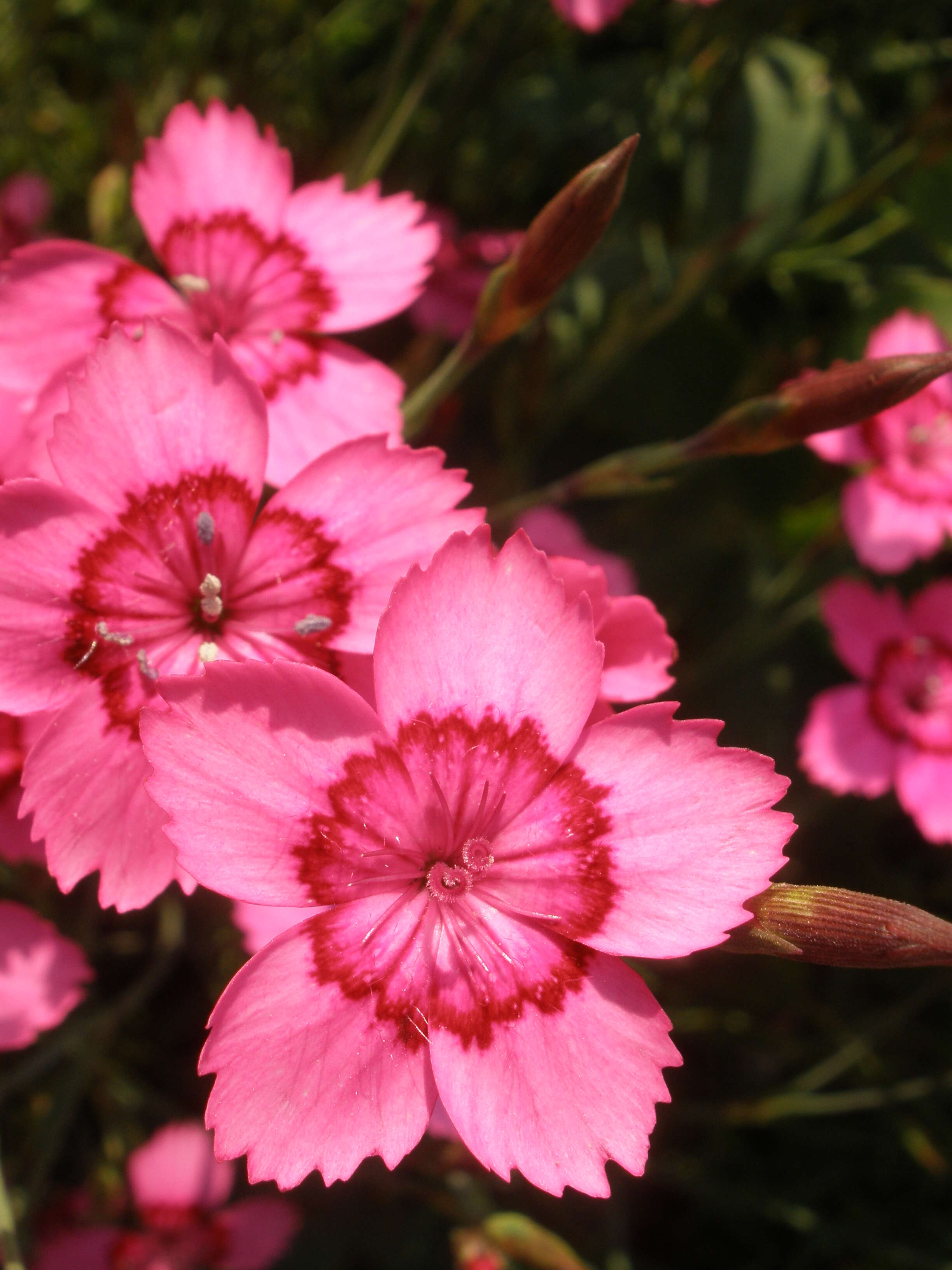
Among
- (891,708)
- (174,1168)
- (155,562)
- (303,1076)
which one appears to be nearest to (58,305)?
(155,562)

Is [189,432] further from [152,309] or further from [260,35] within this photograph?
[260,35]

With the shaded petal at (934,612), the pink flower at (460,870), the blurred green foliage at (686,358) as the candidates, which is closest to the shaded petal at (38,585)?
the pink flower at (460,870)

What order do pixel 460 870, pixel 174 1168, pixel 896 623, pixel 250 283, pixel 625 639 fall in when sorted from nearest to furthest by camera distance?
pixel 460 870, pixel 625 639, pixel 250 283, pixel 174 1168, pixel 896 623

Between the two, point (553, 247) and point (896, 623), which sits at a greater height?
point (553, 247)

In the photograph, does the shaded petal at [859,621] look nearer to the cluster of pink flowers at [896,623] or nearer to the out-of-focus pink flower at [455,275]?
the cluster of pink flowers at [896,623]

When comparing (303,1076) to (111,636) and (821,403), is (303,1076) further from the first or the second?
(821,403)

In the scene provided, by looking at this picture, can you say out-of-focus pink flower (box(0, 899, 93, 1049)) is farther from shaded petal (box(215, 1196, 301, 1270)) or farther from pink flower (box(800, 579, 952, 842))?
pink flower (box(800, 579, 952, 842))

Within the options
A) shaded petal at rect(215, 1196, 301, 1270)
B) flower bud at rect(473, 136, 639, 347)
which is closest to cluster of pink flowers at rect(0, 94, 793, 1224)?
flower bud at rect(473, 136, 639, 347)
